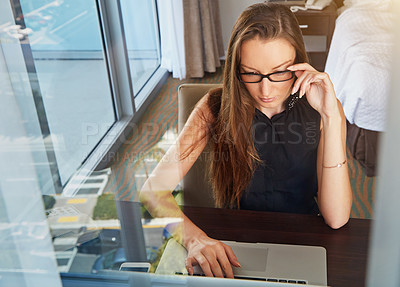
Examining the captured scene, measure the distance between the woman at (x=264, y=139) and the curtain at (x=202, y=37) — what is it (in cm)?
3

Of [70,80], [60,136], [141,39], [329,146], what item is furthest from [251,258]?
[70,80]

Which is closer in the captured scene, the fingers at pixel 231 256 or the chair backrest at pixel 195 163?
the fingers at pixel 231 256

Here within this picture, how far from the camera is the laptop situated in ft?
1.18

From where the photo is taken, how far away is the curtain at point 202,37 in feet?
1.54

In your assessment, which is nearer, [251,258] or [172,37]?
[251,258]

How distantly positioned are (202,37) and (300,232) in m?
0.29

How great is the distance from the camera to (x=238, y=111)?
572mm

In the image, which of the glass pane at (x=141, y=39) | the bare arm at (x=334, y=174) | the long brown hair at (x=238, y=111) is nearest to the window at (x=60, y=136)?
the glass pane at (x=141, y=39)

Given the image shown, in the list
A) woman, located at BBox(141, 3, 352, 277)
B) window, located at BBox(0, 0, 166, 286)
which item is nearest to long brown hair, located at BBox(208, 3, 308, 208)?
woman, located at BBox(141, 3, 352, 277)

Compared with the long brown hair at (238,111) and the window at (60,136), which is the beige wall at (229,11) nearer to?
the long brown hair at (238,111)

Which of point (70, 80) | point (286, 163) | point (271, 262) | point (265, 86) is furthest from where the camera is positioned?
point (70, 80)

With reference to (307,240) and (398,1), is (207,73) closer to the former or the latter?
(307,240)

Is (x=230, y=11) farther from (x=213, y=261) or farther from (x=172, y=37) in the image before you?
(x=213, y=261)

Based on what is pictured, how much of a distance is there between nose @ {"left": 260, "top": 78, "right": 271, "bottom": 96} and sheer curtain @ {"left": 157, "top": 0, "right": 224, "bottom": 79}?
6 centimetres
